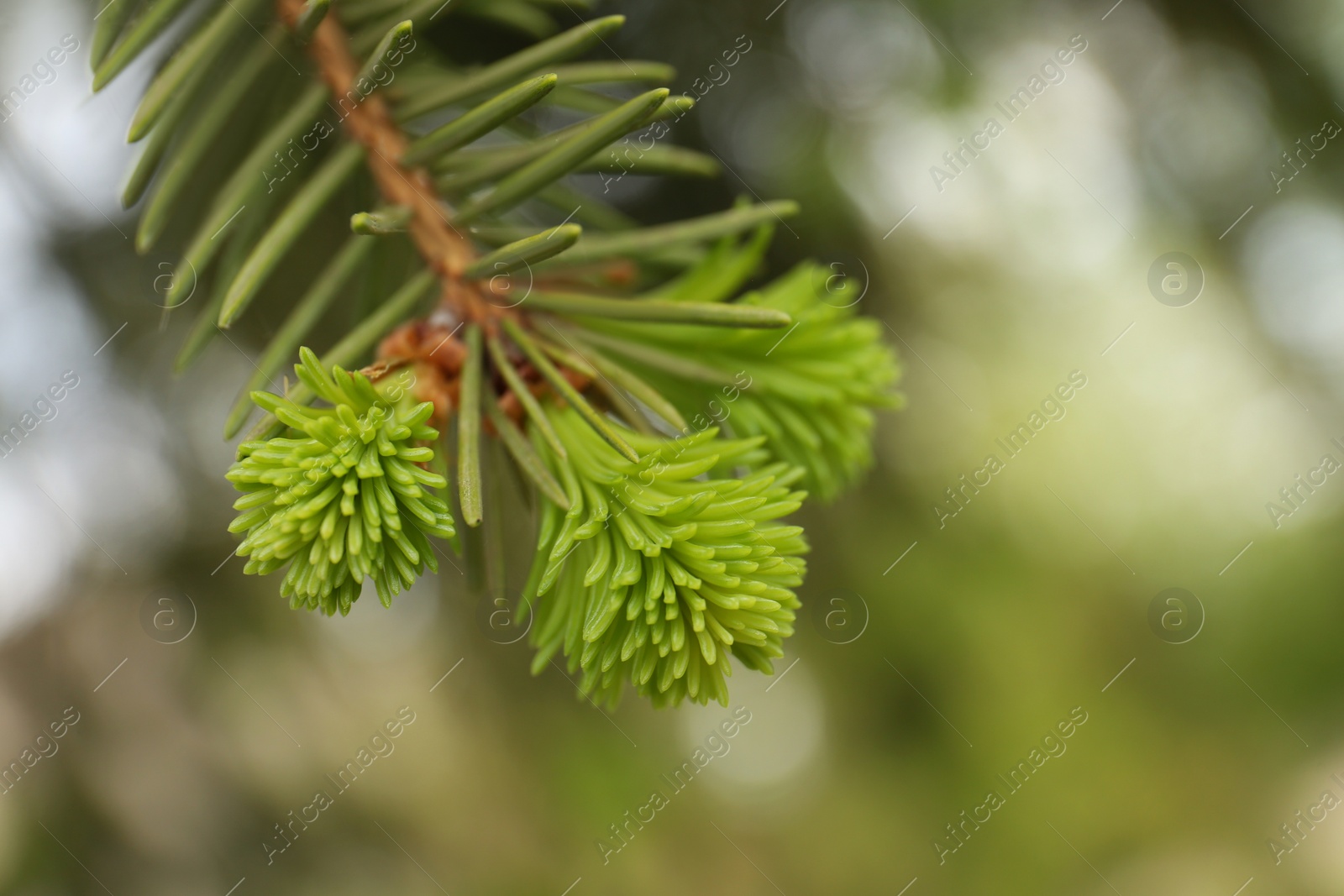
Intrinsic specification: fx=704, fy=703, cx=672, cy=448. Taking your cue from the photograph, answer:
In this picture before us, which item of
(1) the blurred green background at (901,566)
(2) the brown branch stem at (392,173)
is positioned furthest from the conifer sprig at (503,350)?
(1) the blurred green background at (901,566)

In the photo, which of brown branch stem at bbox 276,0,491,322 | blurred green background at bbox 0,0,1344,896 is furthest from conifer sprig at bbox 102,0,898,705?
blurred green background at bbox 0,0,1344,896

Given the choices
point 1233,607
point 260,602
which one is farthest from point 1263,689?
point 260,602

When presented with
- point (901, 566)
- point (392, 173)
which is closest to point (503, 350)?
point (392, 173)

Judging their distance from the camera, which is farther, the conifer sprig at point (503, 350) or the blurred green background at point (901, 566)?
the blurred green background at point (901, 566)

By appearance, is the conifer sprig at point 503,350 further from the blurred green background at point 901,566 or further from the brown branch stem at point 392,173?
the blurred green background at point 901,566

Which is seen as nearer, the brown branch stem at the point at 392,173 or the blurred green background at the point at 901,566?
the brown branch stem at the point at 392,173

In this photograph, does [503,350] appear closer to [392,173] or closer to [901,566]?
[392,173]

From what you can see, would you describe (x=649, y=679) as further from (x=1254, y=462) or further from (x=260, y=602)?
(x=1254, y=462)

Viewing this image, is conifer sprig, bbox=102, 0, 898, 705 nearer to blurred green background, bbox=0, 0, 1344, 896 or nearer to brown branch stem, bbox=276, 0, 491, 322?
brown branch stem, bbox=276, 0, 491, 322
